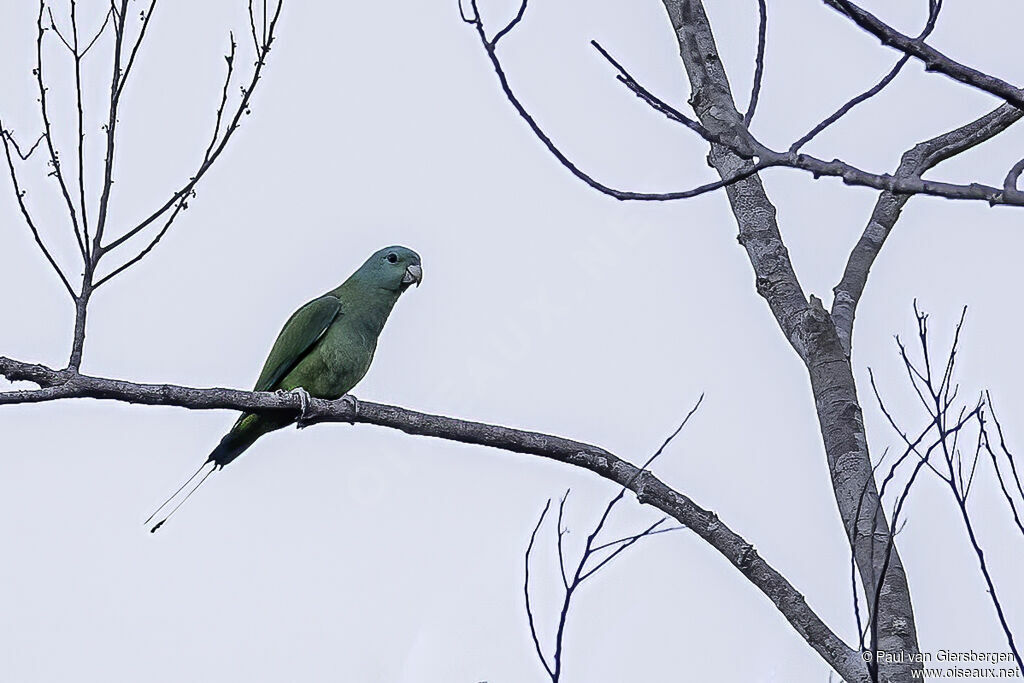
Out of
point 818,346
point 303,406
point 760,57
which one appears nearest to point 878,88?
point 760,57

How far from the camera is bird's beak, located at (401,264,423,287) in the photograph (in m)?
6.38

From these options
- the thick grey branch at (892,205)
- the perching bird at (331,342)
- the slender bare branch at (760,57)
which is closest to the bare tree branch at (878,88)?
the slender bare branch at (760,57)

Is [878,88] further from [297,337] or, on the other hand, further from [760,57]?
[297,337]

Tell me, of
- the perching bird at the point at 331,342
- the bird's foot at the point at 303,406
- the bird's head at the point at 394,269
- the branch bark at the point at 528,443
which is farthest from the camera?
the bird's head at the point at 394,269

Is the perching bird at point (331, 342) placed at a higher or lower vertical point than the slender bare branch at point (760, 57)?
higher

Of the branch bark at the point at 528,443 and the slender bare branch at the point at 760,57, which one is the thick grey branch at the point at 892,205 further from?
the slender bare branch at the point at 760,57

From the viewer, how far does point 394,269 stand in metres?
6.37

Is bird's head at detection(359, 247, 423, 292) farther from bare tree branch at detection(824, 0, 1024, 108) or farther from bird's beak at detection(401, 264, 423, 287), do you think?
bare tree branch at detection(824, 0, 1024, 108)

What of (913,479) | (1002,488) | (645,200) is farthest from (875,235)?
(645,200)

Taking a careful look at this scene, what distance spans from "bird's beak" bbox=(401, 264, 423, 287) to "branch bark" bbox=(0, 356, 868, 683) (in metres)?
2.46

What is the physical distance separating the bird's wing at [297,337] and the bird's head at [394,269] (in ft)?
0.97

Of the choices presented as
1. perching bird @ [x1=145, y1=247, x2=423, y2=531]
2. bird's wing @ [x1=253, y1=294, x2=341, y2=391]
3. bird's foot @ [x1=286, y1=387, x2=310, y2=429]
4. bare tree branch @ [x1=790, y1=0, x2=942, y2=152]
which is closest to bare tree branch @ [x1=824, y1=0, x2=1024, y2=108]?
bare tree branch @ [x1=790, y1=0, x2=942, y2=152]

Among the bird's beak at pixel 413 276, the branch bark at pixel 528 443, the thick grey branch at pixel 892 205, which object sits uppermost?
the bird's beak at pixel 413 276

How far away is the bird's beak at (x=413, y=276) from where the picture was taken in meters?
6.38
